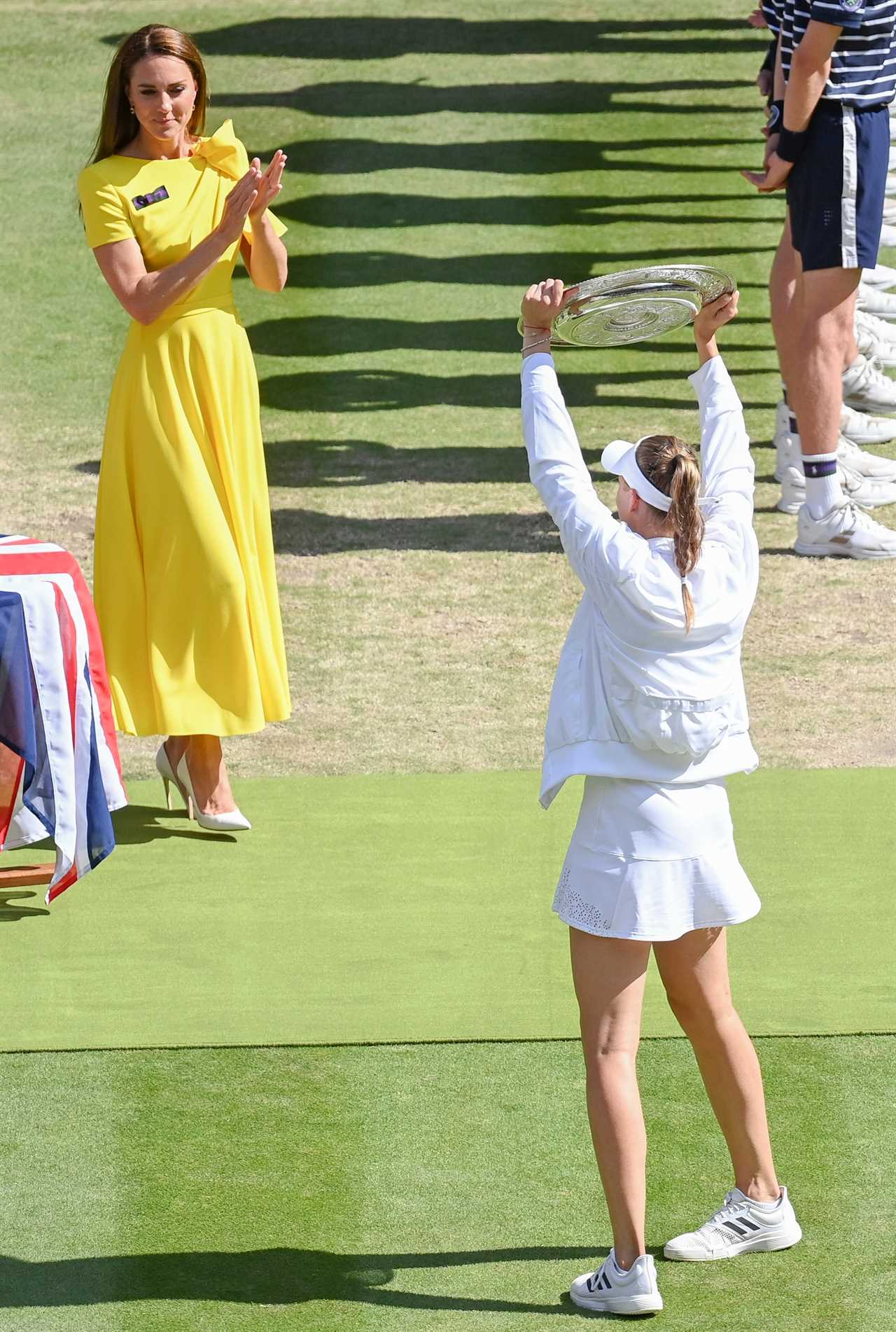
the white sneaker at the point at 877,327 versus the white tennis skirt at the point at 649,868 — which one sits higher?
the white tennis skirt at the point at 649,868

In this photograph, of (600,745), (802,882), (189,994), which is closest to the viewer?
(600,745)

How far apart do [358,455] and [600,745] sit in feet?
21.0

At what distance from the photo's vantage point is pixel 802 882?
587 cm

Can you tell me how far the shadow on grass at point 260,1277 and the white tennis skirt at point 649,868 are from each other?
0.74 metres

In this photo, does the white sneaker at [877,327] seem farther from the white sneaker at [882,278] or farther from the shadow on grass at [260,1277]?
the shadow on grass at [260,1277]

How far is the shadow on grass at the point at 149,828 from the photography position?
6.40m

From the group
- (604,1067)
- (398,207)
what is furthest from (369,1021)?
(398,207)

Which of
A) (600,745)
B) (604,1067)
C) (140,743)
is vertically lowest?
(140,743)

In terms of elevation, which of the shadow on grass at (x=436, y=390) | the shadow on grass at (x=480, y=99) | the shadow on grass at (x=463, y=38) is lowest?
the shadow on grass at (x=436, y=390)

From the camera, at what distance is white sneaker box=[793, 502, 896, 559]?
8.66 meters

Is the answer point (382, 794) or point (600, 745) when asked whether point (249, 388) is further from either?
point (600, 745)

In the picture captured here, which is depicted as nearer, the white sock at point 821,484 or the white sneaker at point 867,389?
the white sock at point 821,484

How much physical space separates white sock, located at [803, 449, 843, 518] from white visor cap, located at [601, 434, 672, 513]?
4654 mm

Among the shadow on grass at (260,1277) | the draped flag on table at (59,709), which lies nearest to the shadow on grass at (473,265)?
the draped flag on table at (59,709)
